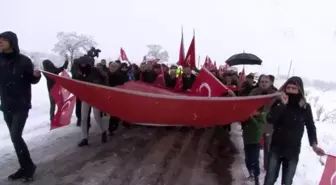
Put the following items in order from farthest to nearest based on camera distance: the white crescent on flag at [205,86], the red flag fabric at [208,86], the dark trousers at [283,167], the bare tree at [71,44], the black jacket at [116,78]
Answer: the bare tree at [71,44] → the black jacket at [116,78] → the white crescent on flag at [205,86] → the red flag fabric at [208,86] → the dark trousers at [283,167]

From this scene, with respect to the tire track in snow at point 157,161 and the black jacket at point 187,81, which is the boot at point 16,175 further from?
the black jacket at point 187,81

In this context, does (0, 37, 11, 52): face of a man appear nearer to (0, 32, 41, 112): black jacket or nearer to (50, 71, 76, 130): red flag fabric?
(0, 32, 41, 112): black jacket

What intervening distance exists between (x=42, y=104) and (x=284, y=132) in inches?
458

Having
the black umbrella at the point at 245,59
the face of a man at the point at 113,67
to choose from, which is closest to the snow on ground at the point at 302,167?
the black umbrella at the point at 245,59

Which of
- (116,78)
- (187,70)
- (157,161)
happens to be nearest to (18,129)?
(157,161)

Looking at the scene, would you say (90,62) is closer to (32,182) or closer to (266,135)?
(32,182)

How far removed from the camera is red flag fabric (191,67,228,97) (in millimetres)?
5574

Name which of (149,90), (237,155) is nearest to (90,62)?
(149,90)

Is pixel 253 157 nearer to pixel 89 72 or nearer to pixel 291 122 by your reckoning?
pixel 291 122

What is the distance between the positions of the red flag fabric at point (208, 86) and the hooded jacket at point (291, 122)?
4.81ft

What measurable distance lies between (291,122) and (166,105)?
181 cm

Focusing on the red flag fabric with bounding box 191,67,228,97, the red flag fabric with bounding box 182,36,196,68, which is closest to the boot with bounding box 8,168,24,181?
the red flag fabric with bounding box 191,67,228,97

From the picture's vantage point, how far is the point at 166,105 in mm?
5121

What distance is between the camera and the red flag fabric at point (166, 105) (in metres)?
4.96
